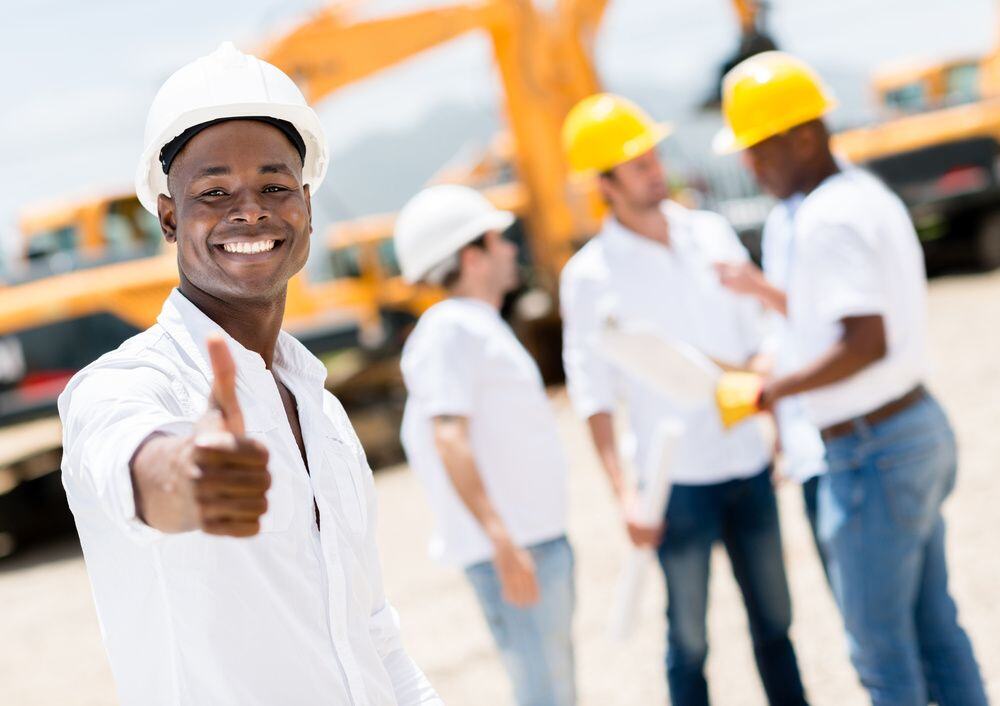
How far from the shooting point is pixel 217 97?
1.34 metres

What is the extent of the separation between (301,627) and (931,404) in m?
1.82

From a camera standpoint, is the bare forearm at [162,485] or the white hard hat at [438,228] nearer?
the bare forearm at [162,485]

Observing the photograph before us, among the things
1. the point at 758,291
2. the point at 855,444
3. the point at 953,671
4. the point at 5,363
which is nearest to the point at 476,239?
the point at 758,291

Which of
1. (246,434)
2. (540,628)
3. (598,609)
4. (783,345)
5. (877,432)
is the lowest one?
(598,609)

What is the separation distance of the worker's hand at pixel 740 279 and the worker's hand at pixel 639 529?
2.18 feet

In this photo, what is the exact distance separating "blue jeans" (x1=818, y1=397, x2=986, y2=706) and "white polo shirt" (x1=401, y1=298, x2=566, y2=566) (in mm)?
692

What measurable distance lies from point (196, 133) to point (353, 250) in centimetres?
937

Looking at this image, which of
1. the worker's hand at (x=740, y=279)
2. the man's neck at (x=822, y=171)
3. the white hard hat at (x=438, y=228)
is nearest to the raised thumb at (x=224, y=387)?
the white hard hat at (x=438, y=228)

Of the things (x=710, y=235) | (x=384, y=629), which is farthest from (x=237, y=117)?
(x=710, y=235)

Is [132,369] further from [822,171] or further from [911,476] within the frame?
[822,171]

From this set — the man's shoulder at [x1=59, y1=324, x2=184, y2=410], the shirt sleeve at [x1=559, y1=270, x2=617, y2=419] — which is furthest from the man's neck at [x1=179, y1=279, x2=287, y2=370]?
the shirt sleeve at [x1=559, y1=270, x2=617, y2=419]

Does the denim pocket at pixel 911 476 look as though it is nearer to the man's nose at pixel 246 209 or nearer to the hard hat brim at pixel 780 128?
the hard hat brim at pixel 780 128

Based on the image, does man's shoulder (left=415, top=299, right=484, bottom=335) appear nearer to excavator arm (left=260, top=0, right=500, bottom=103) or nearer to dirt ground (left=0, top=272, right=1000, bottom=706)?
dirt ground (left=0, top=272, right=1000, bottom=706)

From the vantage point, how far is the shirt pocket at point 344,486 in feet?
4.70
